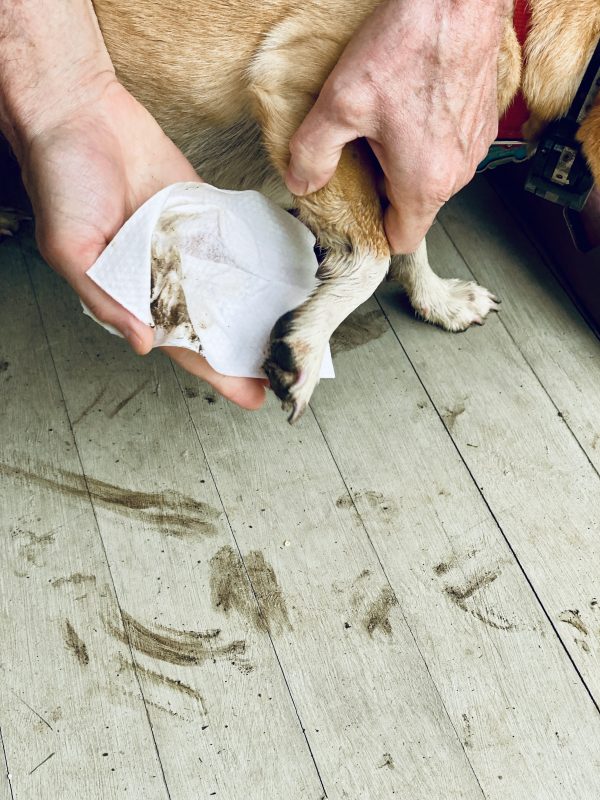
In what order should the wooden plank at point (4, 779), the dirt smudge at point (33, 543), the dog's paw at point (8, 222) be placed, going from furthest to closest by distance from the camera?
the dog's paw at point (8, 222) → the dirt smudge at point (33, 543) → the wooden plank at point (4, 779)

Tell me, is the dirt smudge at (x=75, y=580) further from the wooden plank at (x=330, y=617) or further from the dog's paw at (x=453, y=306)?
the dog's paw at (x=453, y=306)

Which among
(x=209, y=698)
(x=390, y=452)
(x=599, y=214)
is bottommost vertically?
(x=209, y=698)

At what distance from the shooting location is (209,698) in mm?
1077

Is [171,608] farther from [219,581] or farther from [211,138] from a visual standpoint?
[211,138]

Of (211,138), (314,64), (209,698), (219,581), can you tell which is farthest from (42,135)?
(209,698)

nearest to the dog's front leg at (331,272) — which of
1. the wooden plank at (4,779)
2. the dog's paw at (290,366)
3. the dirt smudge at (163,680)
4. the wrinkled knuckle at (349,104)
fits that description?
the dog's paw at (290,366)

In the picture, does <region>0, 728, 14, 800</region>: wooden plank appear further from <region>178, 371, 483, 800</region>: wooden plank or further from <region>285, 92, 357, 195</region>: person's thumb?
<region>285, 92, 357, 195</region>: person's thumb

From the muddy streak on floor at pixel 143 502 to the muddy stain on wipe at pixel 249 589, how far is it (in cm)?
6

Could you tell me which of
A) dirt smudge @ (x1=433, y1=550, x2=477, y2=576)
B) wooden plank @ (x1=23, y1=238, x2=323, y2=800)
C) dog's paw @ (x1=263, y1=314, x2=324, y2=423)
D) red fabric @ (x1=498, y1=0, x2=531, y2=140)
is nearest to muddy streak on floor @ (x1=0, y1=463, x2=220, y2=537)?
wooden plank @ (x1=23, y1=238, x2=323, y2=800)

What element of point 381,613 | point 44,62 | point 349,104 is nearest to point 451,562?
point 381,613

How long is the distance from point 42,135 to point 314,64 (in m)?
0.44

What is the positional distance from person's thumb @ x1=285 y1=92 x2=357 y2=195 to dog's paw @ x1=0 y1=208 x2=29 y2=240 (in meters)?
0.80

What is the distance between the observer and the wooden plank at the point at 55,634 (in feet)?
3.33

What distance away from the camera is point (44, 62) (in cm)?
123
